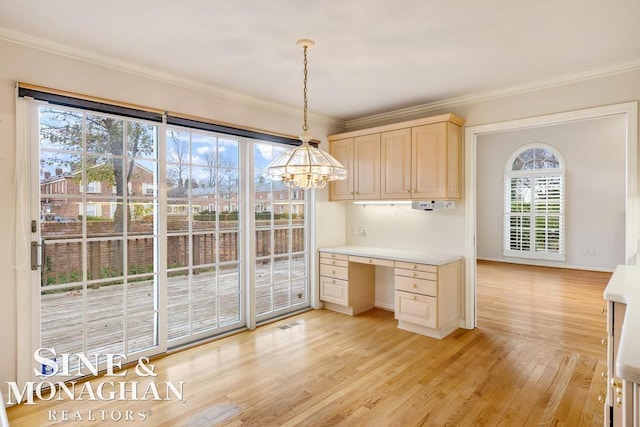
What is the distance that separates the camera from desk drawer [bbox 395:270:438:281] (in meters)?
3.67

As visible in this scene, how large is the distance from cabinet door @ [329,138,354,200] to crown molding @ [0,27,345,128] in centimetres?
57

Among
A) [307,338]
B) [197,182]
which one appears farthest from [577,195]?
[197,182]

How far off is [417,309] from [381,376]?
42.7 inches

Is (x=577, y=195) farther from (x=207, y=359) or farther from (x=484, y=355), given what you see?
(x=207, y=359)

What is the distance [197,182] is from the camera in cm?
359

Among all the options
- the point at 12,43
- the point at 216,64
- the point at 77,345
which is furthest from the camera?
the point at 216,64

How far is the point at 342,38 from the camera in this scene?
2.54 meters

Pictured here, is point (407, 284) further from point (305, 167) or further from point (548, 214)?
point (548, 214)

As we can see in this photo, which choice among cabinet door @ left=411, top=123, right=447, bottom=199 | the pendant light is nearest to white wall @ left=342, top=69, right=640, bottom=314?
cabinet door @ left=411, top=123, right=447, bottom=199

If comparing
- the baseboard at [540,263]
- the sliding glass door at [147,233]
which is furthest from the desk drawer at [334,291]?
the baseboard at [540,263]

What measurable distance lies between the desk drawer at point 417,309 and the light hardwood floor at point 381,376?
0.57ft

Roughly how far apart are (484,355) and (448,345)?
0.35 m

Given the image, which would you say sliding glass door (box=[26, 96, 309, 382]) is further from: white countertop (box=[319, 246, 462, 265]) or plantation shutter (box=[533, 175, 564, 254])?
plantation shutter (box=[533, 175, 564, 254])

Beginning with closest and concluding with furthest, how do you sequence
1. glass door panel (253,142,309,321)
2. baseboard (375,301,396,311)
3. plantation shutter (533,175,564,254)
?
glass door panel (253,142,309,321) → baseboard (375,301,396,311) → plantation shutter (533,175,564,254)
